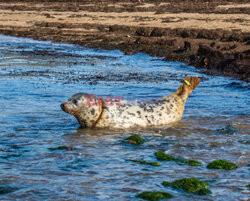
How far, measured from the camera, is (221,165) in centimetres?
601

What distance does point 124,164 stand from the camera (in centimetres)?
617

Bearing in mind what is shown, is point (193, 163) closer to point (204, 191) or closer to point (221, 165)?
point (221, 165)

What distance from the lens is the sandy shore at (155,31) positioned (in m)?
17.1

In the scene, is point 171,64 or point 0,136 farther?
point 171,64

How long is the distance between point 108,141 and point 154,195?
248cm

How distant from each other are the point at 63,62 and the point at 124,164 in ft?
41.7

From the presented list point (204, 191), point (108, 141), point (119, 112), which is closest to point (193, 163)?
point (204, 191)

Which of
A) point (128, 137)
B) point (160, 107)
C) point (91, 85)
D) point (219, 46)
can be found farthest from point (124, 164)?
point (219, 46)

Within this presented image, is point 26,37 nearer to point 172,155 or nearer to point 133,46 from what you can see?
point 133,46

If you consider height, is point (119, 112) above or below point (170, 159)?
above

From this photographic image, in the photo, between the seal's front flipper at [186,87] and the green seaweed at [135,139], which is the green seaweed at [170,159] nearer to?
the green seaweed at [135,139]

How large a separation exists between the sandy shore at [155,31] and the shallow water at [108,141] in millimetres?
2732

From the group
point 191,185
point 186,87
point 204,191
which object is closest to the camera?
point 204,191

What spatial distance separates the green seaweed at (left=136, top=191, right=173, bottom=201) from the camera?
4965 mm
